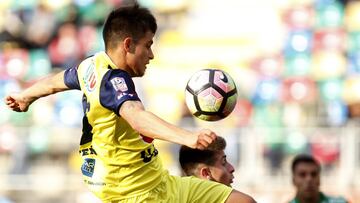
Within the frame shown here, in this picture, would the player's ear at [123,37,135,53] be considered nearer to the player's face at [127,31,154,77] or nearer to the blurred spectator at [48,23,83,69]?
the player's face at [127,31,154,77]

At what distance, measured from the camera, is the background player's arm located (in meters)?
4.66

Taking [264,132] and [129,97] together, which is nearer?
[129,97]

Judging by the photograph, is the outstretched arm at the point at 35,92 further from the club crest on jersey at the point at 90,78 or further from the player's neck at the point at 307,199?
the player's neck at the point at 307,199

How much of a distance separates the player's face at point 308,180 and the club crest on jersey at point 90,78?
368 centimetres

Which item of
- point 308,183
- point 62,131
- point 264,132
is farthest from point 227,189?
point 62,131

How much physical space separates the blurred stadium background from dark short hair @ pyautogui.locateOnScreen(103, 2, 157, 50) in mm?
8122

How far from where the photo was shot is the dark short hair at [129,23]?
5488 mm

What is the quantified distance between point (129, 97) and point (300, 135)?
29.6ft

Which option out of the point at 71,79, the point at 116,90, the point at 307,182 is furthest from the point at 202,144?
the point at 307,182

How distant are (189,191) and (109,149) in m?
0.61

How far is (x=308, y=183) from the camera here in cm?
884

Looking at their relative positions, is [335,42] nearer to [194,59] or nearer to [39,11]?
[194,59]

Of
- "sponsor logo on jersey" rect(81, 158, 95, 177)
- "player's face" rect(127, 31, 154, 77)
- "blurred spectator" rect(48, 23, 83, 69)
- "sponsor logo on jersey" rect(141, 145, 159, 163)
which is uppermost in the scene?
"player's face" rect(127, 31, 154, 77)

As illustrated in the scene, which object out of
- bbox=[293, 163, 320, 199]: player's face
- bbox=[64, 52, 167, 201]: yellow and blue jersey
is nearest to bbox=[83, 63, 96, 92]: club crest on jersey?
bbox=[64, 52, 167, 201]: yellow and blue jersey
